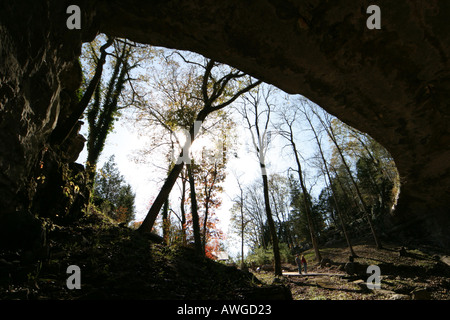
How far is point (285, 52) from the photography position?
5.92 metres

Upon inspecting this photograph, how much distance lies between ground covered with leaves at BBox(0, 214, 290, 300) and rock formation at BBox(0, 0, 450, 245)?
1.22 m

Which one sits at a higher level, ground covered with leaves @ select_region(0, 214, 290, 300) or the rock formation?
the rock formation

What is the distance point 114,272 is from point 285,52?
7.21 metres

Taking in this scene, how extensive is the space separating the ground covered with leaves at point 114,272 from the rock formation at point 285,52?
48.1 inches

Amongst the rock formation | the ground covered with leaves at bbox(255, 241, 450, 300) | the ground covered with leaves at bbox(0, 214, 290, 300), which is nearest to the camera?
the ground covered with leaves at bbox(0, 214, 290, 300)

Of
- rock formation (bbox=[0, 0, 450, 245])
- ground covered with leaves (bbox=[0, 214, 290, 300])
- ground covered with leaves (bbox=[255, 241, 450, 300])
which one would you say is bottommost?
ground covered with leaves (bbox=[255, 241, 450, 300])

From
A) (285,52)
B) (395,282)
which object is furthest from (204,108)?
(395,282)

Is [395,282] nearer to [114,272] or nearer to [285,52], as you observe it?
[285,52]

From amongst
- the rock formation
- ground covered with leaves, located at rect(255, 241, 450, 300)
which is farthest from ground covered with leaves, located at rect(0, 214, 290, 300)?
ground covered with leaves, located at rect(255, 241, 450, 300)

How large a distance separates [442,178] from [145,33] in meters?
13.7

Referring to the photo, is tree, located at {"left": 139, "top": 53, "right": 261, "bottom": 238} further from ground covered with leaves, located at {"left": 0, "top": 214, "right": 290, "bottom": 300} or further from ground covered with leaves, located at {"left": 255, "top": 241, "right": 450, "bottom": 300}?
ground covered with leaves, located at {"left": 255, "top": 241, "right": 450, "bottom": 300}

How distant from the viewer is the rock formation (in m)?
3.87

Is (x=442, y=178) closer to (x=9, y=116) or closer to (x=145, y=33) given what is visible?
(x=145, y=33)

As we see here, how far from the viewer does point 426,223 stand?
1202cm
